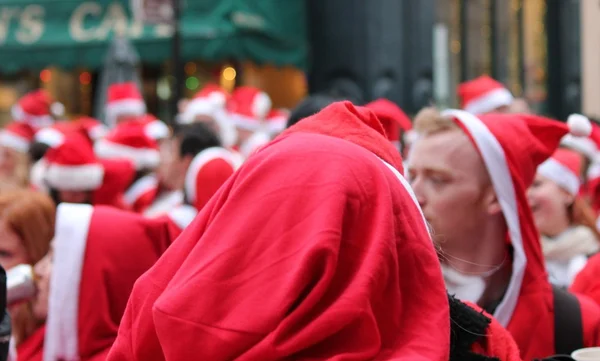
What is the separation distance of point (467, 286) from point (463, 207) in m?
0.27

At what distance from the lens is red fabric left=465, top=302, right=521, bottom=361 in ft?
7.58

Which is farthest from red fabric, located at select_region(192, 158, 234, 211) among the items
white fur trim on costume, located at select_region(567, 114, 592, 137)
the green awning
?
the green awning

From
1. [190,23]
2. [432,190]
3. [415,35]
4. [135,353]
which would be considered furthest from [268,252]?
[415,35]

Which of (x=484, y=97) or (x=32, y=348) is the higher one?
(x=32, y=348)

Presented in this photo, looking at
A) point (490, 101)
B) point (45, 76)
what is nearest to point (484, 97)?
point (490, 101)

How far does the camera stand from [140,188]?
31.9 feet

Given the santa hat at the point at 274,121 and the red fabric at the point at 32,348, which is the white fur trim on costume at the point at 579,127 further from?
the santa hat at the point at 274,121

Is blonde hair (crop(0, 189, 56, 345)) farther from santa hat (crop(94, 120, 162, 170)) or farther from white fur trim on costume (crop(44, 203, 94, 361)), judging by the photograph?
santa hat (crop(94, 120, 162, 170))

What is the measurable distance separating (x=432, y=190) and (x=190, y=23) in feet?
41.4

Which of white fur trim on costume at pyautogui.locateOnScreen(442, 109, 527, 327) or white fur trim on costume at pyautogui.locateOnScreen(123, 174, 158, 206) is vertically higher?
white fur trim on costume at pyautogui.locateOnScreen(442, 109, 527, 327)

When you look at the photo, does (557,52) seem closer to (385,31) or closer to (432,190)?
(385,31)

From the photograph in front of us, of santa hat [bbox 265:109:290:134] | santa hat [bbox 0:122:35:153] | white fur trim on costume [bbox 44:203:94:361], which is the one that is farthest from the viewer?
santa hat [bbox 265:109:290:134]

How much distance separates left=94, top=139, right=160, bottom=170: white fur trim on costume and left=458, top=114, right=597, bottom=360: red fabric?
680cm

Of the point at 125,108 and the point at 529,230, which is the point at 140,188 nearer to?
the point at 125,108
